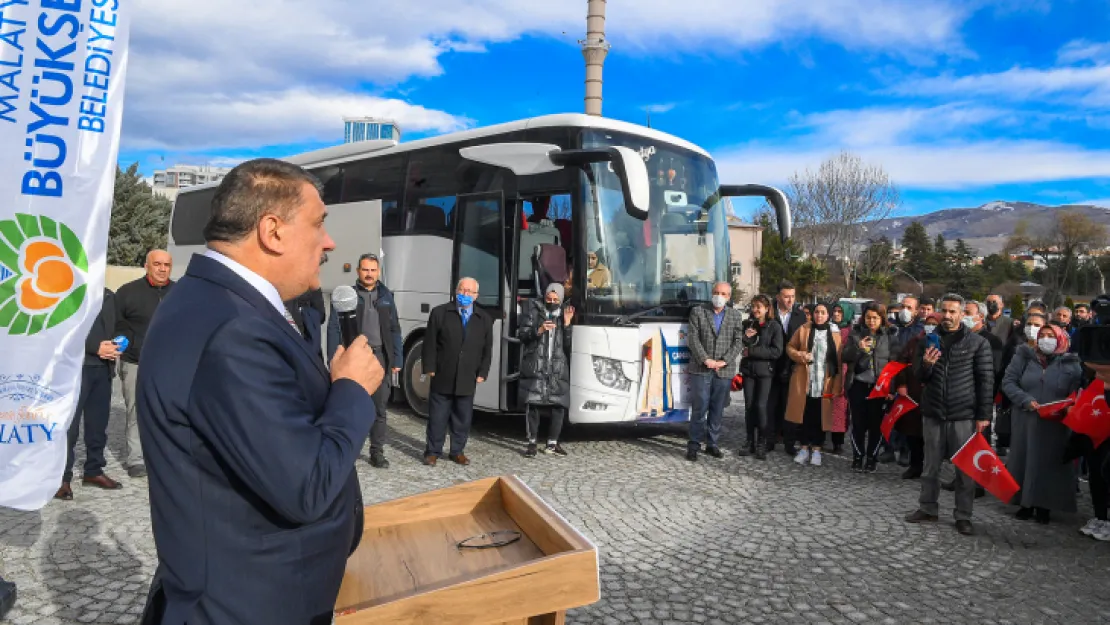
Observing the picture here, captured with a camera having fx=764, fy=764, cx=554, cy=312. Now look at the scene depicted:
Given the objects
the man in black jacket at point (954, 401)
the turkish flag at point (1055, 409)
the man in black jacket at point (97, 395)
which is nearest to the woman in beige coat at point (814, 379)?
the man in black jacket at point (954, 401)

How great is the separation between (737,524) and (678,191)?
14.0ft

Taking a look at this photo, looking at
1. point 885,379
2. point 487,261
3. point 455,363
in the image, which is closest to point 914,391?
point 885,379

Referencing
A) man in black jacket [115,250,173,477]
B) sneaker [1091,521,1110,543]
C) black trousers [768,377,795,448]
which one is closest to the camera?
sneaker [1091,521,1110,543]

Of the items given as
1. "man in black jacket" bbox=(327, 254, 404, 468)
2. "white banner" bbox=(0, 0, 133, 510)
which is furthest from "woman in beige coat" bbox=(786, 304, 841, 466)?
"white banner" bbox=(0, 0, 133, 510)

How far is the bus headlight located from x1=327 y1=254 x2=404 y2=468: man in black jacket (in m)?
2.23

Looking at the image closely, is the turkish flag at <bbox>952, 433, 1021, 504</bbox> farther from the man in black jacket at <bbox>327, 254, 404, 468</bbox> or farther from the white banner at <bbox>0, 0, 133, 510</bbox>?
the white banner at <bbox>0, 0, 133, 510</bbox>

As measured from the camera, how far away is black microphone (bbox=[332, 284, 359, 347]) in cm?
755

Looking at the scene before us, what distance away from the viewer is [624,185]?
743cm

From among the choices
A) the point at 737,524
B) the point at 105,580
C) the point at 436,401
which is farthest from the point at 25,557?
the point at 737,524

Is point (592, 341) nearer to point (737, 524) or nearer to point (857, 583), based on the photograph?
point (737, 524)

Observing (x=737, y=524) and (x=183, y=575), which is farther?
(x=737, y=524)

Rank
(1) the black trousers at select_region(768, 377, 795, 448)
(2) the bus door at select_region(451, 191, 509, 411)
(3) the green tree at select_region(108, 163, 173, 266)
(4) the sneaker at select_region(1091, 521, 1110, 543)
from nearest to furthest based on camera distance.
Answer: (4) the sneaker at select_region(1091, 521, 1110, 543), (1) the black trousers at select_region(768, 377, 795, 448), (2) the bus door at select_region(451, 191, 509, 411), (3) the green tree at select_region(108, 163, 173, 266)

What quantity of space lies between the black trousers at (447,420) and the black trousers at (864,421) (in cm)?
427

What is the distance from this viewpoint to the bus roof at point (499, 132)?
8.69 metres
